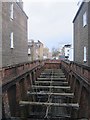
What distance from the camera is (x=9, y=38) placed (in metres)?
19.3

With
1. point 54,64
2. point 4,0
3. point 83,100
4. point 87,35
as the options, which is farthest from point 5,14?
point 54,64

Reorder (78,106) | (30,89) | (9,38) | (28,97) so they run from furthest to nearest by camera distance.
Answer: (9,38) < (30,89) < (28,97) < (78,106)

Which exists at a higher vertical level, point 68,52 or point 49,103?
point 68,52

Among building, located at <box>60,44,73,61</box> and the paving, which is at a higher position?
building, located at <box>60,44,73,61</box>

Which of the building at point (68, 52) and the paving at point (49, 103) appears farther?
the building at point (68, 52)

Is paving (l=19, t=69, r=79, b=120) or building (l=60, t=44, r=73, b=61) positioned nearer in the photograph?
paving (l=19, t=69, r=79, b=120)

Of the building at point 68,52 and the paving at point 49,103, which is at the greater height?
the building at point 68,52

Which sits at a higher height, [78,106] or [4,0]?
[4,0]

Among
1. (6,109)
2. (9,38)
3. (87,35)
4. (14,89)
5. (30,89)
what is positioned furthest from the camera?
(9,38)

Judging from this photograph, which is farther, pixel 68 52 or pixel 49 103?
pixel 68 52

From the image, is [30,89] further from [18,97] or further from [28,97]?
[18,97]

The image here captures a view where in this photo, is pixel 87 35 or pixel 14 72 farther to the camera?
pixel 87 35

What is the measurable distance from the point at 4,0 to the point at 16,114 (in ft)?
34.9

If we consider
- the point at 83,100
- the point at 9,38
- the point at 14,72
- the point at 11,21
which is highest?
the point at 11,21
